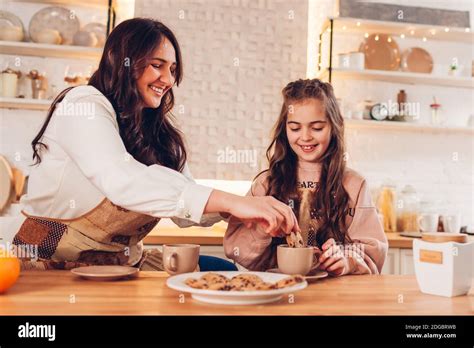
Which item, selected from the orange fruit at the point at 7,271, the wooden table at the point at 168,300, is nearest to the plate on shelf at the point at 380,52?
the wooden table at the point at 168,300

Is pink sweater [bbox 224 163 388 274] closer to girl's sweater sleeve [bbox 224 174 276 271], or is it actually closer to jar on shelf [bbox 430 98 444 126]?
girl's sweater sleeve [bbox 224 174 276 271]

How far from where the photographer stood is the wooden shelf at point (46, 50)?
315 cm

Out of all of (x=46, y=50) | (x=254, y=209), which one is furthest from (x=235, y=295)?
(x=46, y=50)

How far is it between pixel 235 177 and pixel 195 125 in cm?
45

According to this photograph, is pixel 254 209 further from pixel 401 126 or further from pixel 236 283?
pixel 401 126

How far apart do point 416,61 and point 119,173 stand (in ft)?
9.84

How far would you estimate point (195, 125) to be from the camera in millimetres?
3441

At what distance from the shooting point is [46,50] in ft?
10.5

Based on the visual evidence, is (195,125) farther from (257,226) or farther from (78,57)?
(257,226)

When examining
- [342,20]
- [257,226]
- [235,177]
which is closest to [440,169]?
[342,20]

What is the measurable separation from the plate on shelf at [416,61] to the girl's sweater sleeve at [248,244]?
2.44 metres

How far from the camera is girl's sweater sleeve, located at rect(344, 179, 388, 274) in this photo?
154cm

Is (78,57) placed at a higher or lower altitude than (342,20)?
lower
